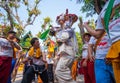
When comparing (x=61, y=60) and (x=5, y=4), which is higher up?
(x=5, y=4)

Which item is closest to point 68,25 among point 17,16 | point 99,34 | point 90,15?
point 99,34

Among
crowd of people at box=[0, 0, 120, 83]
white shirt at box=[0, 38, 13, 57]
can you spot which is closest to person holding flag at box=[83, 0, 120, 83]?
crowd of people at box=[0, 0, 120, 83]

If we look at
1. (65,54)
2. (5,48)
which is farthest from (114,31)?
(5,48)

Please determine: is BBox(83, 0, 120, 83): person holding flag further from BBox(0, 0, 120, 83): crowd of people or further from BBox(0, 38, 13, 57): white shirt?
BBox(0, 38, 13, 57): white shirt

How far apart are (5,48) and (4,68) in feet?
1.46

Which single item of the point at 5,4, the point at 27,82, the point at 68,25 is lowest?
the point at 27,82

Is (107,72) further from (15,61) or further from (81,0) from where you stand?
(81,0)

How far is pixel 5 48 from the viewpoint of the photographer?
7.16m

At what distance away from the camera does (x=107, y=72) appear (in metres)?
3.81

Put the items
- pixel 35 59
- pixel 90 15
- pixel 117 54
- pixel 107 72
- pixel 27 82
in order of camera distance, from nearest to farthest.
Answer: pixel 117 54
pixel 107 72
pixel 27 82
pixel 35 59
pixel 90 15

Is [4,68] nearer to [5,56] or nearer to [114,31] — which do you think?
[5,56]

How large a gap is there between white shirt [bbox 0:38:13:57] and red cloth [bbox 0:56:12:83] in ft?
0.30

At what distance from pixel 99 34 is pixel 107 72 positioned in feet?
1.50

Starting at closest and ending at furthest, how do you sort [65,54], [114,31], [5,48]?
1. [114,31]
2. [5,48]
3. [65,54]
